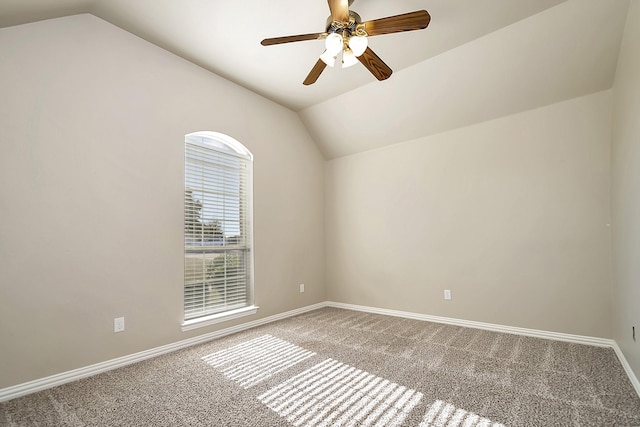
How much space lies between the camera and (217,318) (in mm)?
3383

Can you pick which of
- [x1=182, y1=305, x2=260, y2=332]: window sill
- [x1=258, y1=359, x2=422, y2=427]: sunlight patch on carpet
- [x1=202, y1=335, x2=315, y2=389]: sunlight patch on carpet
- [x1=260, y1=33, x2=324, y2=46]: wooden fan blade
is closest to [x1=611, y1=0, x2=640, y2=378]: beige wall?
[x1=258, y1=359, x2=422, y2=427]: sunlight patch on carpet

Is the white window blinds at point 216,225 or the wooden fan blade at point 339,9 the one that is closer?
the wooden fan blade at point 339,9

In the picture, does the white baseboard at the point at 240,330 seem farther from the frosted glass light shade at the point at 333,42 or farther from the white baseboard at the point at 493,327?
the frosted glass light shade at the point at 333,42

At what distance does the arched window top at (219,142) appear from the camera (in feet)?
11.1

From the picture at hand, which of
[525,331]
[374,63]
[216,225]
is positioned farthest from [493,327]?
[216,225]

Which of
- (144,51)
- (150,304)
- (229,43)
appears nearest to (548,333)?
(150,304)

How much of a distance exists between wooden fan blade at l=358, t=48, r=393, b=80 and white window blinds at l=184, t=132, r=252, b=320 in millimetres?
1895

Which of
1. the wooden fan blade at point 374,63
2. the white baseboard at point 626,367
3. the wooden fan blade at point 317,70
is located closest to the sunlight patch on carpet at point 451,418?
the white baseboard at point 626,367

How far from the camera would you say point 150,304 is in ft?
9.41

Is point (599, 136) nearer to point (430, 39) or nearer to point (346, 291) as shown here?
point (430, 39)

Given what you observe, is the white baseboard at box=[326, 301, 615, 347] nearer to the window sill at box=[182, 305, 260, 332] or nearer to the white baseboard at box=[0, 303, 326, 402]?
the window sill at box=[182, 305, 260, 332]

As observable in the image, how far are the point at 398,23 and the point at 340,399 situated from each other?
2.53 m

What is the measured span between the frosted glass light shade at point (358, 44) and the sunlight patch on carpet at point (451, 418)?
2.38m

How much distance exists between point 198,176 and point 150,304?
54.0 inches
